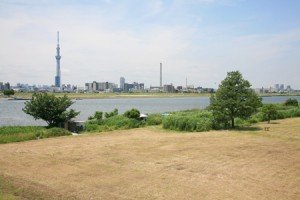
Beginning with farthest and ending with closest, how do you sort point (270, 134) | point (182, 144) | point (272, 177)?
point (270, 134)
point (182, 144)
point (272, 177)

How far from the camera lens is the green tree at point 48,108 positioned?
118ft

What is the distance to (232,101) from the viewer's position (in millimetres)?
37562

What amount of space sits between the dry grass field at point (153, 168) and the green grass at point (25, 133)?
5.69ft

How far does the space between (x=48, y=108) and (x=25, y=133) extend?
4.43 meters

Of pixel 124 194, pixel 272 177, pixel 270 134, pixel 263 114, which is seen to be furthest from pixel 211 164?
pixel 263 114

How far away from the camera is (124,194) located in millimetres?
14969

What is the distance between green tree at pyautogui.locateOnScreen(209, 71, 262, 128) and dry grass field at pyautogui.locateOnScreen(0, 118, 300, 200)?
685 centimetres

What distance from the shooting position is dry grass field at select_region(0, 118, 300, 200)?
15242mm

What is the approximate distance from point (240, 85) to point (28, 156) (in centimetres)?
2291

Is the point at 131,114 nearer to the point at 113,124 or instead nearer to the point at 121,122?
the point at 121,122

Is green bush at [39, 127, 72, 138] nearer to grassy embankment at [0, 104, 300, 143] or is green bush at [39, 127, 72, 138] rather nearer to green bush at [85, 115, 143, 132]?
grassy embankment at [0, 104, 300, 143]

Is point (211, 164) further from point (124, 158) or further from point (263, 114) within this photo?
point (263, 114)

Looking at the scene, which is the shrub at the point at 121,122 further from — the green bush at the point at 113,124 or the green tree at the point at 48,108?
the green tree at the point at 48,108

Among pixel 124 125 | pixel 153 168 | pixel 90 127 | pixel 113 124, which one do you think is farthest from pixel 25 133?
pixel 153 168
